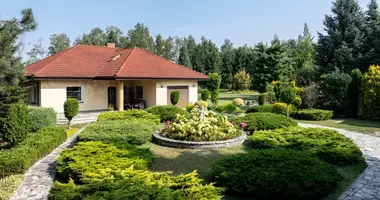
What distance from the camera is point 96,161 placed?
679cm

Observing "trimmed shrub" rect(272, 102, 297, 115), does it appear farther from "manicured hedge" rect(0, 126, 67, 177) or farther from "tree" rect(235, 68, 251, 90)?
"tree" rect(235, 68, 251, 90)

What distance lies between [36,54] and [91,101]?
152 feet

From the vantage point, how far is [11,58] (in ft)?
41.2

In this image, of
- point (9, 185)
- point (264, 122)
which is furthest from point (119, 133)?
point (264, 122)

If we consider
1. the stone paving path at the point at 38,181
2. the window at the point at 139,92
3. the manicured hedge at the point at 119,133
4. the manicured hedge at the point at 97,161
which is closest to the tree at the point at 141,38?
the window at the point at 139,92

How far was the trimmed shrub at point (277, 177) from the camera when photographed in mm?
5625

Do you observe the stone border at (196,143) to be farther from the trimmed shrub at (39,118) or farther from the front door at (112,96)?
the front door at (112,96)

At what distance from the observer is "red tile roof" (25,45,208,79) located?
765 inches

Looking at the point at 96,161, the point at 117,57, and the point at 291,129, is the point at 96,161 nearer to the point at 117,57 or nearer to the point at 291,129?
the point at 291,129

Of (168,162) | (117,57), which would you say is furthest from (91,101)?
(168,162)

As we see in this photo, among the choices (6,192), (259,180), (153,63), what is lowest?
(6,192)

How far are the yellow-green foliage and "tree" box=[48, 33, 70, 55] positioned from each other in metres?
56.3

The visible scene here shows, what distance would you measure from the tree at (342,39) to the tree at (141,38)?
38024 mm

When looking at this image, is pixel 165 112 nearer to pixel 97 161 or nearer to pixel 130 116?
pixel 130 116
